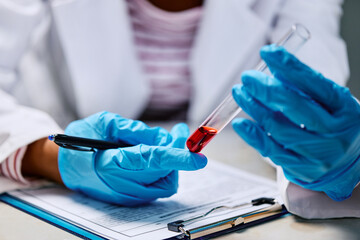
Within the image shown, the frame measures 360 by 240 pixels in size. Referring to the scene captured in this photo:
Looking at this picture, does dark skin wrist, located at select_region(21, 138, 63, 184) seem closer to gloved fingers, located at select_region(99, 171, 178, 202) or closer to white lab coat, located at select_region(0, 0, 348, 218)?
gloved fingers, located at select_region(99, 171, 178, 202)

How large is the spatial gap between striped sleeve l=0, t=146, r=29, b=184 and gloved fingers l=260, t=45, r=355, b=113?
0.35 metres

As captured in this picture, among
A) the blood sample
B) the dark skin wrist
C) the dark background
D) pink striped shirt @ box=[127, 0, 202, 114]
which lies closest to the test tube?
the blood sample

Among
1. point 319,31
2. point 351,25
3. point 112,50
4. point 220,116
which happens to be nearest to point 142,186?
point 220,116

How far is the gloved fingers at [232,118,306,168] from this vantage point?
16.3 inches

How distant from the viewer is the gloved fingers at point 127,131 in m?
0.50

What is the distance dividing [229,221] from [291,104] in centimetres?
14

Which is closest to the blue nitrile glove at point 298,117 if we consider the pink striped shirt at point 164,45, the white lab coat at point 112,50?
the white lab coat at point 112,50

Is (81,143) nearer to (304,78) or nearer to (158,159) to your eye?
(158,159)

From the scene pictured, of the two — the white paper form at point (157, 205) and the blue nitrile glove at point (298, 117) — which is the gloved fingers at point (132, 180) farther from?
the blue nitrile glove at point (298, 117)

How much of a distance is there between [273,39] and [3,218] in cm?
68

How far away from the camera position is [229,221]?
45cm

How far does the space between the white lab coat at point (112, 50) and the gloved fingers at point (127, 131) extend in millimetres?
343

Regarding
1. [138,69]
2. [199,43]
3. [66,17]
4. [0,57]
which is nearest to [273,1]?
[199,43]

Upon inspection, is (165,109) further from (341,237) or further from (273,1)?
(341,237)
